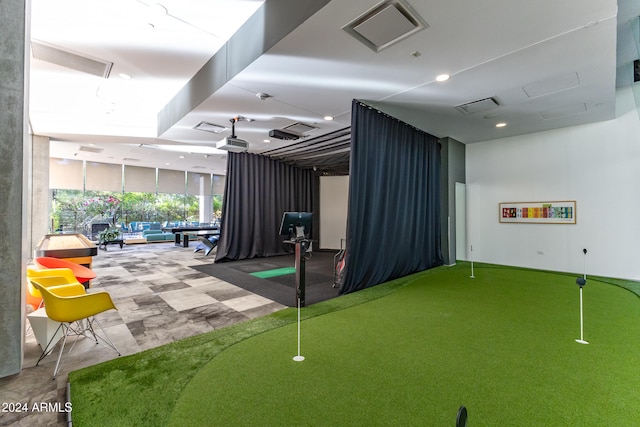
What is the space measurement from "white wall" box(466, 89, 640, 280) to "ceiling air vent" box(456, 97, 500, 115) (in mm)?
2552

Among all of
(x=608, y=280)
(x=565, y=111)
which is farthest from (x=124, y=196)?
(x=608, y=280)

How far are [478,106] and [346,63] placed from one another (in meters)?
2.94

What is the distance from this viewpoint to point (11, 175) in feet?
7.30

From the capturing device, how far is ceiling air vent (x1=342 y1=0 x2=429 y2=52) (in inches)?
100

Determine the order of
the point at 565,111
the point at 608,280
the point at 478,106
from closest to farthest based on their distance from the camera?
the point at 478,106 → the point at 565,111 → the point at 608,280

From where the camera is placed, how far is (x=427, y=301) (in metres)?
4.13

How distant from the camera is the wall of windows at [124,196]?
36.3 ft

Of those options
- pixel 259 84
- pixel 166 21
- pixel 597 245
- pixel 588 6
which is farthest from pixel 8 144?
pixel 597 245

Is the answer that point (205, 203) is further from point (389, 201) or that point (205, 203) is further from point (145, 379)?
point (145, 379)

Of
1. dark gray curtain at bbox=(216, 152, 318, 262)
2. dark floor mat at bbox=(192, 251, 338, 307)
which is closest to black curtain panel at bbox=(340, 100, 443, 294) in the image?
dark floor mat at bbox=(192, 251, 338, 307)

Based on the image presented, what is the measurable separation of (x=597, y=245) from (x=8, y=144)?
9.18 metres

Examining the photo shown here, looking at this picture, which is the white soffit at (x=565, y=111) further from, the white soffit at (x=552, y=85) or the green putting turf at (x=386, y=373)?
the green putting turf at (x=386, y=373)

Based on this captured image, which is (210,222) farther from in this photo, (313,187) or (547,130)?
(547,130)

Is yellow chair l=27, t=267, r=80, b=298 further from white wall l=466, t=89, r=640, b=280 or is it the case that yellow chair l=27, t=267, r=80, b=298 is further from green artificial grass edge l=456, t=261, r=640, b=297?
white wall l=466, t=89, r=640, b=280
